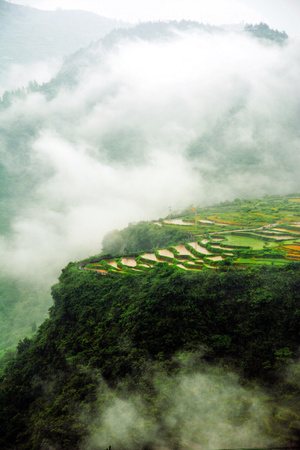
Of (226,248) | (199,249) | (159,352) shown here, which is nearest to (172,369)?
(159,352)

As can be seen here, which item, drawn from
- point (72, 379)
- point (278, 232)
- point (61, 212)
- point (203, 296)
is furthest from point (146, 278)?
point (61, 212)

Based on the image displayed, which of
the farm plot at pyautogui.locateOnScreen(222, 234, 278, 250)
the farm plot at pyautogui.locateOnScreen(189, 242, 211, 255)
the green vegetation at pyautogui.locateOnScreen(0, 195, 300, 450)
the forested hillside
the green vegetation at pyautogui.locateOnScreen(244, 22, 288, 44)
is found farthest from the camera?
the green vegetation at pyautogui.locateOnScreen(244, 22, 288, 44)

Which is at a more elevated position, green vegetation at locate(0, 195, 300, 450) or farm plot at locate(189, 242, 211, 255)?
farm plot at locate(189, 242, 211, 255)

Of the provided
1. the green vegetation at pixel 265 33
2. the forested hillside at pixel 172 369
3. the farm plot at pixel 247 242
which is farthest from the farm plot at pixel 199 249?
the green vegetation at pixel 265 33

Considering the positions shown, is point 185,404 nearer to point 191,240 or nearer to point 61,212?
point 191,240

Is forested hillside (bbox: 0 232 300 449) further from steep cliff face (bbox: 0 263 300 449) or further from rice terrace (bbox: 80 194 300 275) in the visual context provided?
rice terrace (bbox: 80 194 300 275)

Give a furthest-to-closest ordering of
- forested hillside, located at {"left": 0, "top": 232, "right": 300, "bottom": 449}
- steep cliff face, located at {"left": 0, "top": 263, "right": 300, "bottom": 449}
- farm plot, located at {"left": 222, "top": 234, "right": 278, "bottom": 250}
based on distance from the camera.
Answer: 1. farm plot, located at {"left": 222, "top": 234, "right": 278, "bottom": 250}
2. steep cliff face, located at {"left": 0, "top": 263, "right": 300, "bottom": 449}
3. forested hillside, located at {"left": 0, "top": 232, "right": 300, "bottom": 449}

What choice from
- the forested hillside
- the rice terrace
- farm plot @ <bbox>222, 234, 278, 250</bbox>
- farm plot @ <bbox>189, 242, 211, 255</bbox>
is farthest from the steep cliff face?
farm plot @ <bbox>222, 234, 278, 250</bbox>

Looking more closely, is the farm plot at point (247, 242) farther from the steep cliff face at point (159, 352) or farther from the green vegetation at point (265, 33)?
the green vegetation at point (265, 33)
